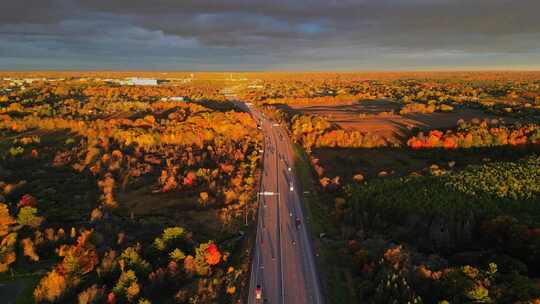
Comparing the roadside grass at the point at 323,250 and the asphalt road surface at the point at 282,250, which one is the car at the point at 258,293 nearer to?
the asphalt road surface at the point at 282,250

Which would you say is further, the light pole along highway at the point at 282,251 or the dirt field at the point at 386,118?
the dirt field at the point at 386,118

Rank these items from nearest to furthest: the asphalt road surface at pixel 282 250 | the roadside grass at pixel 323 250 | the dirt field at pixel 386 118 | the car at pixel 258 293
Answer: the car at pixel 258 293
the roadside grass at pixel 323 250
the asphalt road surface at pixel 282 250
the dirt field at pixel 386 118

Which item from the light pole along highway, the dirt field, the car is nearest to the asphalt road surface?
the light pole along highway

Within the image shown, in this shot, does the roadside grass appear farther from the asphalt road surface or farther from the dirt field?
the dirt field

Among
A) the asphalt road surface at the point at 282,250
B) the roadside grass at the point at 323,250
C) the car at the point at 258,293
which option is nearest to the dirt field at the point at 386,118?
the roadside grass at the point at 323,250

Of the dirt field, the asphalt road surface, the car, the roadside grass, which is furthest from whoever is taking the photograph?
the dirt field

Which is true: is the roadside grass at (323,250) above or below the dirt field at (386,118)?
below
